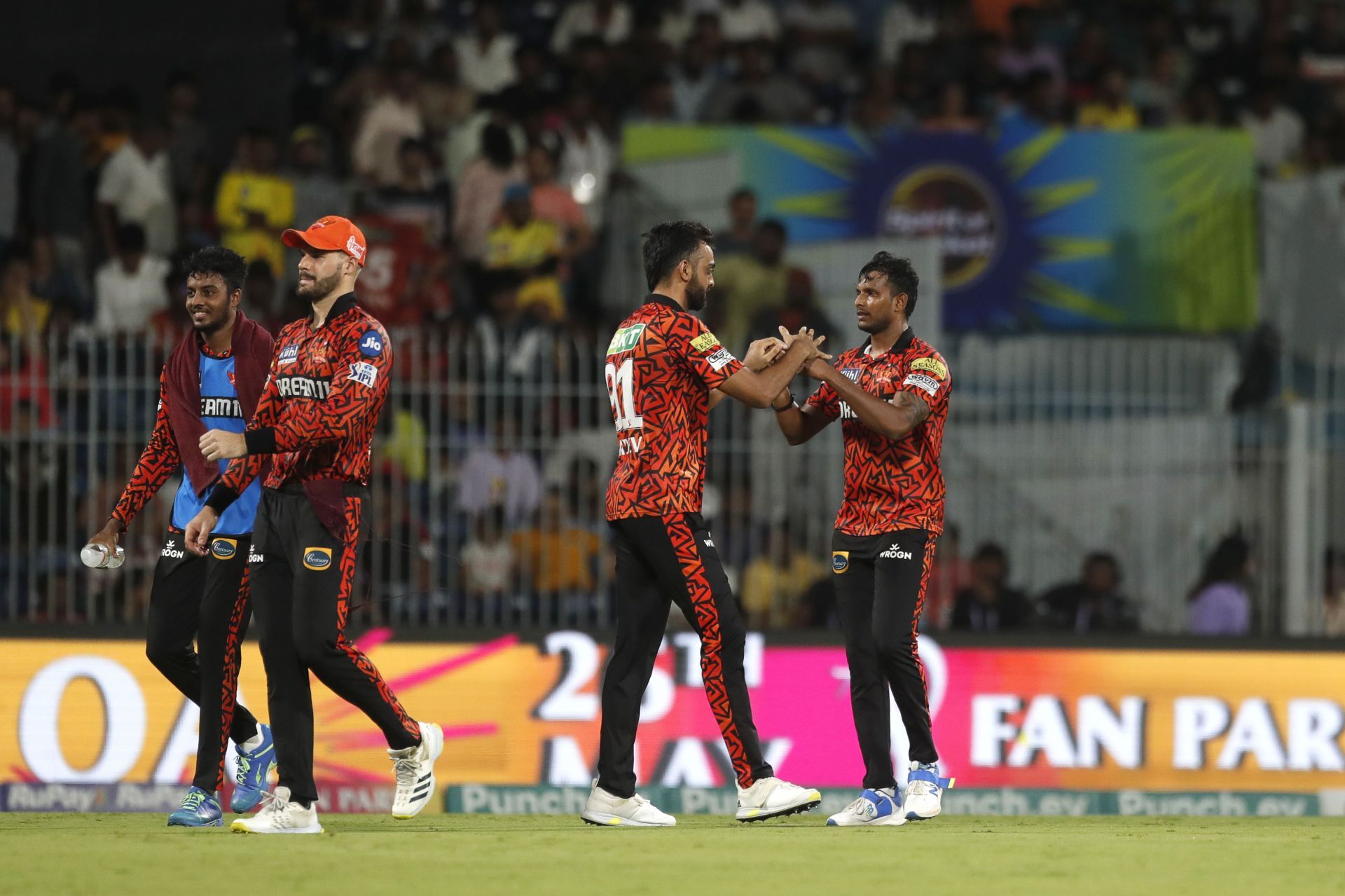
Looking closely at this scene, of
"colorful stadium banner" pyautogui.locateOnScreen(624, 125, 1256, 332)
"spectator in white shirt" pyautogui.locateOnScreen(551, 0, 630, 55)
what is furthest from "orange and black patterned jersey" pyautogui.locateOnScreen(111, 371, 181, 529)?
"spectator in white shirt" pyautogui.locateOnScreen(551, 0, 630, 55)

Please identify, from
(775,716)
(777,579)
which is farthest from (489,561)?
(775,716)

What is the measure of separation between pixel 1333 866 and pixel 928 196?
34.3 ft

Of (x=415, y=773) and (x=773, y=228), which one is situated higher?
(x=773, y=228)

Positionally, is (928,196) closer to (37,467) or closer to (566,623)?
(566,623)

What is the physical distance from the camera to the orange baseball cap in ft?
25.6

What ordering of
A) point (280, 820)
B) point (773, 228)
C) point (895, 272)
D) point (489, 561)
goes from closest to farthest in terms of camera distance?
point (280, 820), point (895, 272), point (489, 561), point (773, 228)

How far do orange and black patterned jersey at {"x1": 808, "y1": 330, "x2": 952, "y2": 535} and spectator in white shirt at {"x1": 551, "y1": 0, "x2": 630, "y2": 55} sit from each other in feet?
34.3

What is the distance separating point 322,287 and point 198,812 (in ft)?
7.11

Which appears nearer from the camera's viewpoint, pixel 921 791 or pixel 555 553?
pixel 921 791

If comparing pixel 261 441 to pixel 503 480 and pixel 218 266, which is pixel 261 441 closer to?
pixel 218 266

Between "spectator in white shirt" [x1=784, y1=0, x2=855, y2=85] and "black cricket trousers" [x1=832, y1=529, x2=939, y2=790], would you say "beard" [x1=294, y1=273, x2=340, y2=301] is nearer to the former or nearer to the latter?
"black cricket trousers" [x1=832, y1=529, x2=939, y2=790]

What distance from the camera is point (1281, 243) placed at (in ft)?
55.2

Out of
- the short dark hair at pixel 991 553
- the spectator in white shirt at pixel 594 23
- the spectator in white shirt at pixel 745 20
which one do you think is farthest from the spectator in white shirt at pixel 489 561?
the spectator in white shirt at pixel 745 20

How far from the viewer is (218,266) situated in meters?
8.41
